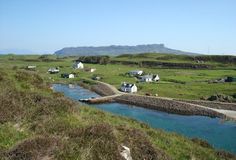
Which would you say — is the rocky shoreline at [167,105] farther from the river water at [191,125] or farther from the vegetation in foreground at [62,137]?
the vegetation in foreground at [62,137]

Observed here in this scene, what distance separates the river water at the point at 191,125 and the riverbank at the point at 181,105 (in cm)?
270

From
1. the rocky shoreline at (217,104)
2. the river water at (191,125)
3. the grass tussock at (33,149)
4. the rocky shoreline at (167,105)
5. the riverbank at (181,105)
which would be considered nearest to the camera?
the grass tussock at (33,149)

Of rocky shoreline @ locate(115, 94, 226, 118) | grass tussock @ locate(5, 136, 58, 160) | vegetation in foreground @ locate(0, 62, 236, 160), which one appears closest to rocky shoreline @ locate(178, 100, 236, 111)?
rocky shoreline @ locate(115, 94, 226, 118)

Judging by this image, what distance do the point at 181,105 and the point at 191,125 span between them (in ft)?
52.8

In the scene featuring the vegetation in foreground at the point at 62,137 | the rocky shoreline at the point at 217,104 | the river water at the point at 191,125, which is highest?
the vegetation in foreground at the point at 62,137

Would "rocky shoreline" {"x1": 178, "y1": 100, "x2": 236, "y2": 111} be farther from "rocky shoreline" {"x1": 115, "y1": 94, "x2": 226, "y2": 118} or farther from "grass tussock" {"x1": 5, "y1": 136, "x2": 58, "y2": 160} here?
"grass tussock" {"x1": 5, "y1": 136, "x2": 58, "y2": 160}

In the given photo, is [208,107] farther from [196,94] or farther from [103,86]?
[103,86]

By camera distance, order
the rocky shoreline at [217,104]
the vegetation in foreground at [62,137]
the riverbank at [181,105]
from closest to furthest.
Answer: the vegetation in foreground at [62,137] → the riverbank at [181,105] → the rocky shoreline at [217,104]

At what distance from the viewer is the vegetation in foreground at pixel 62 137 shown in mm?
11367

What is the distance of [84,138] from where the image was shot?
1302cm

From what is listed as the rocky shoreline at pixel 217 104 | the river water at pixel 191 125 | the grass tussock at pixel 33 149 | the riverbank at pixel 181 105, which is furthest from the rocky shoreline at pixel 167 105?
the grass tussock at pixel 33 149

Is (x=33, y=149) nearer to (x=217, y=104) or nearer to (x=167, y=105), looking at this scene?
(x=167, y=105)

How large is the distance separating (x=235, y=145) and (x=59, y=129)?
1447 inches

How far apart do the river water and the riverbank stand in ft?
8.84
